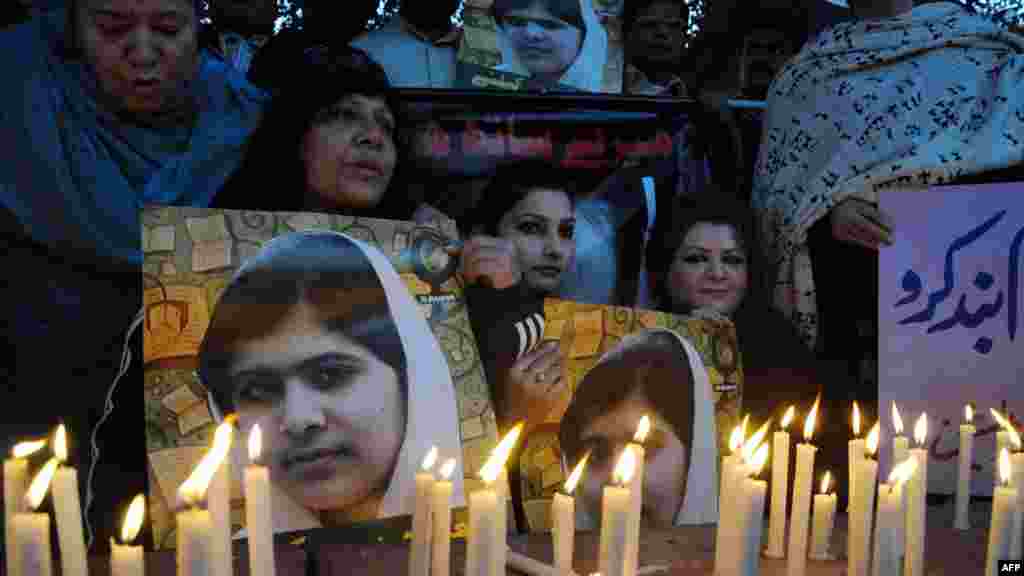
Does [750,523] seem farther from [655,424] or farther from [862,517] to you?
[655,424]

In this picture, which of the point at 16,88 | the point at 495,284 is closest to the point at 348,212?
the point at 495,284

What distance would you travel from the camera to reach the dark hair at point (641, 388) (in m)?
2.14

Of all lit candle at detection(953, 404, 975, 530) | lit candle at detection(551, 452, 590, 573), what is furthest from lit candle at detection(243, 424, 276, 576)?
lit candle at detection(953, 404, 975, 530)

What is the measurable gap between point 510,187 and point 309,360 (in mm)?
688

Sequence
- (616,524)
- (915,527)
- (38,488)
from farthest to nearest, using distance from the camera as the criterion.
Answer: (915,527)
(616,524)
(38,488)

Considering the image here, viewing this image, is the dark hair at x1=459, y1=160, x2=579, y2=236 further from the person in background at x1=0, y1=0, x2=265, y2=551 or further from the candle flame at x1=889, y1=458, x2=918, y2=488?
the candle flame at x1=889, y1=458, x2=918, y2=488

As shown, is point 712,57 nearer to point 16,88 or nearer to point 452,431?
point 452,431

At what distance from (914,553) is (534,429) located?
0.77m

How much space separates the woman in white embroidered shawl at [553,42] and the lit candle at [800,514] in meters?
1.04

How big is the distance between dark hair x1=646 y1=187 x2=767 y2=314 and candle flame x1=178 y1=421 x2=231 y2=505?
1413 millimetres

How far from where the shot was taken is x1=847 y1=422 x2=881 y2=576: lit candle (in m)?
1.59

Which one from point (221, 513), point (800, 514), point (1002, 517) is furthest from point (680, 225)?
point (221, 513)

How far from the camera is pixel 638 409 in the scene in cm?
219

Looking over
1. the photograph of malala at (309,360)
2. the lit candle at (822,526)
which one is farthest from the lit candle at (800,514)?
the photograph of malala at (309,360)
